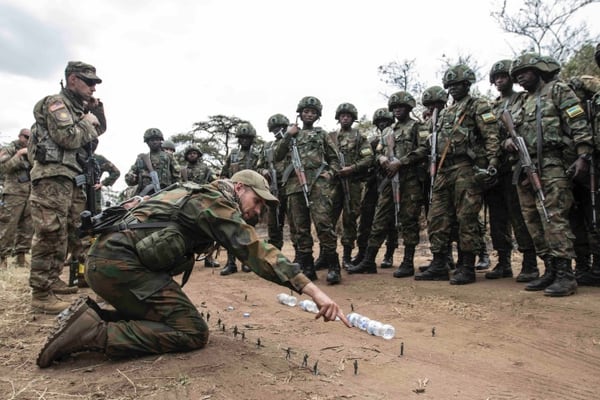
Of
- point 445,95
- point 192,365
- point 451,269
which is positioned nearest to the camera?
point 192,365

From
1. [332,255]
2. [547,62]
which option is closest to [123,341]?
[332,255]

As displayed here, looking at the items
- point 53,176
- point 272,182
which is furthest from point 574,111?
point 53,176

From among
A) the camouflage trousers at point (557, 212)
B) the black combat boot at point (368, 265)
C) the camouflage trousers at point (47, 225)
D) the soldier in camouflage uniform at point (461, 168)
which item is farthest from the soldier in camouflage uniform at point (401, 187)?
the camouflage trousers at point (47, 225)

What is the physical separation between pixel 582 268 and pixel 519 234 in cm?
86

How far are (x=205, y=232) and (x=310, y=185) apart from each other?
12.7 ft

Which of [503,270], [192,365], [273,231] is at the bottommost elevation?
[192,365]

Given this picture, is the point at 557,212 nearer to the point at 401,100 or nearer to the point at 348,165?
the point at 401,100

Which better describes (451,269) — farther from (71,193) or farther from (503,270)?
(71,193)

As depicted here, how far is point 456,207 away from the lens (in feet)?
20.7

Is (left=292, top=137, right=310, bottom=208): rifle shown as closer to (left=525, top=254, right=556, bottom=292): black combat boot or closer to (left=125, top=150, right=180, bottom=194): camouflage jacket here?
(left=525, top=254, right=556, bottom=292): black combat boot

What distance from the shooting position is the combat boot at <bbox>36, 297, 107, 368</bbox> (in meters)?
3.22

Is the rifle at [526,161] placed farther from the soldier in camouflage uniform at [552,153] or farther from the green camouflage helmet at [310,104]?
the green camouflage helmet at [310,104]

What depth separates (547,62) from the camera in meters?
5.63

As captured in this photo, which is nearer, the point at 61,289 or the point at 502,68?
the point at 61,289
